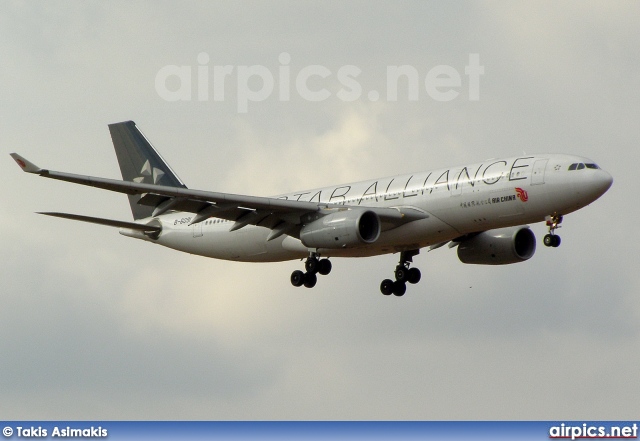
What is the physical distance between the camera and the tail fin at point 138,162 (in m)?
65.0

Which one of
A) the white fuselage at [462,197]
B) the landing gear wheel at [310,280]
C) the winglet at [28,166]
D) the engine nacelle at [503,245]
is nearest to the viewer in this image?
the winglet at [28,166]

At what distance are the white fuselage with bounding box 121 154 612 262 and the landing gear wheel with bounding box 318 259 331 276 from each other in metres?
0.42

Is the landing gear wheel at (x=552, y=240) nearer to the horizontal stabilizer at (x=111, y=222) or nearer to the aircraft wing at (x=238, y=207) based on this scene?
the aircraft wing at (x=238, y=207)

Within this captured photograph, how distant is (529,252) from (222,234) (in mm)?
13932

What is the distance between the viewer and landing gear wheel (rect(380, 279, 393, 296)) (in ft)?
190

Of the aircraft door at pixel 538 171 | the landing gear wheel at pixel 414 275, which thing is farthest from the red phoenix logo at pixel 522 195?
the landing gear wheel at pixel 414 275

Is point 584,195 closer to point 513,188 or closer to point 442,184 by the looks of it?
point 513,188

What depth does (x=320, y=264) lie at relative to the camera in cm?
5431

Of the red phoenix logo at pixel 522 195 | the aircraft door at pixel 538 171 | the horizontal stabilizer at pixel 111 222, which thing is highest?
the horizontal stabilizer at pixel 111 222

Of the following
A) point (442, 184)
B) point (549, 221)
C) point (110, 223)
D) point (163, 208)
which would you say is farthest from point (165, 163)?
point (549, 221)

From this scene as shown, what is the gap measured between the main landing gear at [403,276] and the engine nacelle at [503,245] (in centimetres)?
268

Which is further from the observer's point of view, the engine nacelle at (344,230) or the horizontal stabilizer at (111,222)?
the horizontal stabilizer at (111,222)

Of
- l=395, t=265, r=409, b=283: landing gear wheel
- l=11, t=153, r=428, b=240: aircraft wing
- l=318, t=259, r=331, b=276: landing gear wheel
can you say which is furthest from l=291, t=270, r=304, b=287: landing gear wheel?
l=395, t=265, r=409, b=283: landing gear wheel

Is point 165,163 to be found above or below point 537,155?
above
